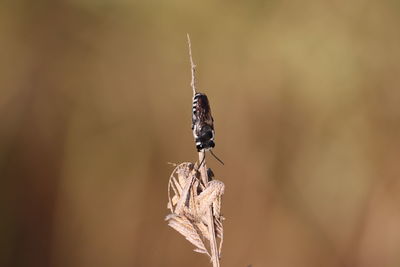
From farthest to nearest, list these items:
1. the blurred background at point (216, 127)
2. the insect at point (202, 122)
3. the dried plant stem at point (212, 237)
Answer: the blurred background at point (216, 127) → the insect at point (202, 122) → the dried plant stem at point (212, 237)

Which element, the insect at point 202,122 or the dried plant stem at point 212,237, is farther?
the insect at point 202,122

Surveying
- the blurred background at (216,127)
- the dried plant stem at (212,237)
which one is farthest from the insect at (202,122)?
the blurred background at (216,127)

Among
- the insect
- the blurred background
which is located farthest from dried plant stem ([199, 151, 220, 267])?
the blurred background

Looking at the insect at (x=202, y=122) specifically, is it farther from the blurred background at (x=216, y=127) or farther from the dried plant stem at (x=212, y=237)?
the blurred background at (x=216, y=127)

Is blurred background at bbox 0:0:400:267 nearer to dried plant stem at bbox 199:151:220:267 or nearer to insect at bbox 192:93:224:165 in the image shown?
insect at bbox 192:93:224:165

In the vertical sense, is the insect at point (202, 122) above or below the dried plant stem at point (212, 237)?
above

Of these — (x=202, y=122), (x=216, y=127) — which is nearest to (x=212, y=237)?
(x=202, y=122)

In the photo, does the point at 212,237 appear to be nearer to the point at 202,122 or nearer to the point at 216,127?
the point at 202,122

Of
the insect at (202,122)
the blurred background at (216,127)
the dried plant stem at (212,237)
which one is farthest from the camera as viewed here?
the blurred background at (216,127)
